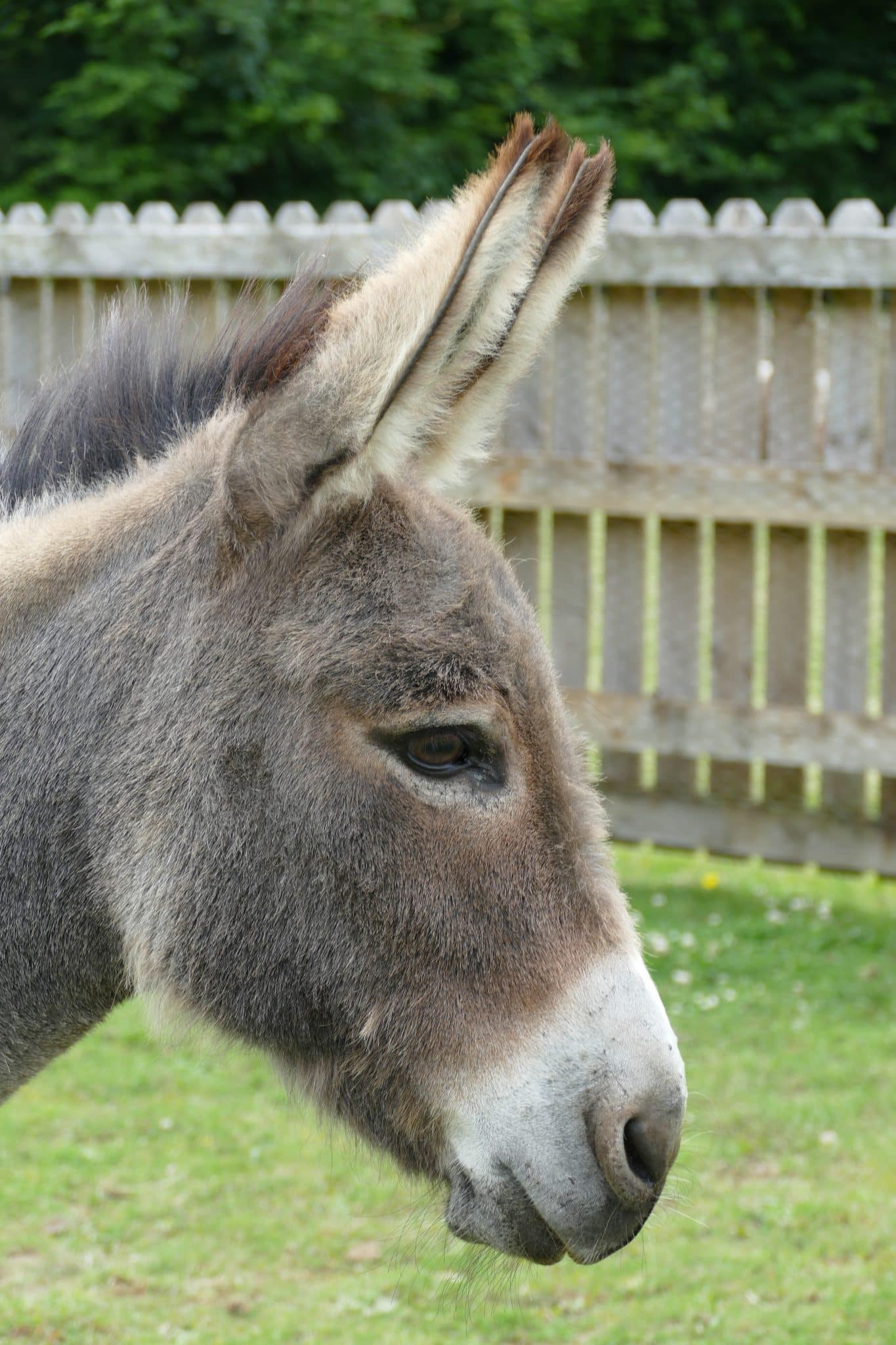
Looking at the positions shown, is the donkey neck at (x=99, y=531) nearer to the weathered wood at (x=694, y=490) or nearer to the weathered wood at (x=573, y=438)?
the weathered wood at (x=694, y=490)

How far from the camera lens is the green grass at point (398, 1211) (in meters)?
3.69

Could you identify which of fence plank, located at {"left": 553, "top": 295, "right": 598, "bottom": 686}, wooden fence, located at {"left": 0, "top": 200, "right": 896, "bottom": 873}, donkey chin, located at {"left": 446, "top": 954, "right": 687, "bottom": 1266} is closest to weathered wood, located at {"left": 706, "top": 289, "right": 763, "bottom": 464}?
wooden fence, located at {"left": 0, "top": 200, "right": 896, "bottom": 873}

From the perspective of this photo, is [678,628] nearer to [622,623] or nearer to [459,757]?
[622,623]

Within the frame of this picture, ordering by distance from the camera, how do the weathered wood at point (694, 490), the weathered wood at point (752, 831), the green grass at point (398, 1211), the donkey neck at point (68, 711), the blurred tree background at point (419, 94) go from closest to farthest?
the donkey neck at point (68, 711), the green grass at point (398, 1211), the weathered wood at point (694, 490), the weathered wood at point (752, 831), the blurred tree background at point (419, 94)

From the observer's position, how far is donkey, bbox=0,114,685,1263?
6.54 ft

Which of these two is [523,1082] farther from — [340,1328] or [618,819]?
[618,819]

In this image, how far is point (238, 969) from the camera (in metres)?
2.07

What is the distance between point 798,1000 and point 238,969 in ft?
13.2

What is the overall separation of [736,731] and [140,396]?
14.6ft

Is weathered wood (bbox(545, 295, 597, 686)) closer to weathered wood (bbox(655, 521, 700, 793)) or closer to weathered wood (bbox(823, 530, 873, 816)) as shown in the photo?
weathered wood (bbox(655, 521, 700, 793))

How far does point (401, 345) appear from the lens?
193 cm

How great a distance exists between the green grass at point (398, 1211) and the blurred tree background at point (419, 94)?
10.1 meters

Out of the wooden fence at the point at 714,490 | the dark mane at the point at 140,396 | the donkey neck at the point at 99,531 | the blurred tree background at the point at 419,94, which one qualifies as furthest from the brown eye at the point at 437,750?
the blurred tree background at the point at 419,94

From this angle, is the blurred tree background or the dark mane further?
the blurred tree background
